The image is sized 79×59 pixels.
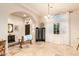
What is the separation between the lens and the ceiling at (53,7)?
8.60 ft

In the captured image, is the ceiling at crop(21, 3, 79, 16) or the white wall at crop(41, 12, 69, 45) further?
the white wall at crop(41, 12, 69, 45)

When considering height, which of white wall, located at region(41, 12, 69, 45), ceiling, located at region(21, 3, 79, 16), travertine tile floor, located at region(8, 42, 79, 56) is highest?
ceiling, located at region(21, 3, 79, 16)

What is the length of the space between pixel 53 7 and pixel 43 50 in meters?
1.02

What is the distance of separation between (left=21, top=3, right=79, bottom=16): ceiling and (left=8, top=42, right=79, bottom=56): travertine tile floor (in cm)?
79

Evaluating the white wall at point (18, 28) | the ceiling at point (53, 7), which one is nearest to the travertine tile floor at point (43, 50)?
the white wall at point (18, 28)

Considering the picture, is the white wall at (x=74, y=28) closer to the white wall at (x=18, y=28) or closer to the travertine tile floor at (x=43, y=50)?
the travertine tile floor at (x=43, y=50)

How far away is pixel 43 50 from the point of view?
2.71 meters

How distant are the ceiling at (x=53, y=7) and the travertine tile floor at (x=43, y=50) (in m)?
0.79

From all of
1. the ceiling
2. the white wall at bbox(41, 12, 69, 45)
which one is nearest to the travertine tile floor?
the white wall at bbox(41, 12, 69, 45)

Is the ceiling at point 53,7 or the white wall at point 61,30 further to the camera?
the white wall at point 61,30

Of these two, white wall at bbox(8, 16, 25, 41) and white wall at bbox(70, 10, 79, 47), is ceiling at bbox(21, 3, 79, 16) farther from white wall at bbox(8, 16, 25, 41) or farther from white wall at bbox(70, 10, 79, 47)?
white wall at bbox(8, 16, 25, 41)

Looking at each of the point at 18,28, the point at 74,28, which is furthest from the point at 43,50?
the point at 74,28

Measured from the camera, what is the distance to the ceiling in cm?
262

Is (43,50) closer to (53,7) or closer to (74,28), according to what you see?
(74,28)
